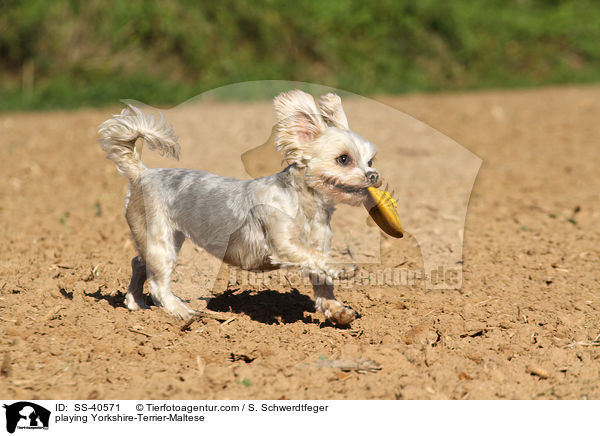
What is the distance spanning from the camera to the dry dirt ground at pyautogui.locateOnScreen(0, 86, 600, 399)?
14.4ft

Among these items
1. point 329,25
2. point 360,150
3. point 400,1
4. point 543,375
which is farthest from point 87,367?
point 400,1

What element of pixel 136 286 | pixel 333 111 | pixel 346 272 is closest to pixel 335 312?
pixel 346 272

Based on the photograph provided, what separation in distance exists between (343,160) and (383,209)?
1.75 ft

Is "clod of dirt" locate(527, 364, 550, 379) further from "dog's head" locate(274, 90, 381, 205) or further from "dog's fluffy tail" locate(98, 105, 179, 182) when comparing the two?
"dog's fluffy tail" locate(98, 105, 179, 182)

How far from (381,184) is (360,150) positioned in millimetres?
284

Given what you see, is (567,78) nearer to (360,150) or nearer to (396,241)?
(396,241)

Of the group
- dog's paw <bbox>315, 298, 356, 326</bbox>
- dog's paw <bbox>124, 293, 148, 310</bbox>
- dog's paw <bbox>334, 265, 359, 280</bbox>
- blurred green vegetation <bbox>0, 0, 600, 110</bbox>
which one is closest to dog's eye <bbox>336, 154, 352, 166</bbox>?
dog's paw <bbox>334, 265, 359, 280</bbox>

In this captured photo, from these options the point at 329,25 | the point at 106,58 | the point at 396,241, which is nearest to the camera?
the point at 396,241

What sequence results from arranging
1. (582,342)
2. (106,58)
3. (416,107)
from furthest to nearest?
(106,58), (416,107), (582,342)

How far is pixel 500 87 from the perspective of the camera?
21188 millimetres

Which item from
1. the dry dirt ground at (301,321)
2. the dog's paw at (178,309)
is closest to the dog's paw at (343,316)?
the dry dirt ground at (301,321)

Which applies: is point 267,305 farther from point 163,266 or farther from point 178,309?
point 163,266

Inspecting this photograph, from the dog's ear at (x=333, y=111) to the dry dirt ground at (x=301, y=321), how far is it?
154cm

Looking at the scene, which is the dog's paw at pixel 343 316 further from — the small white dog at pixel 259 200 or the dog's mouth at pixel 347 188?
the dog's mouth at pixel 347 188
